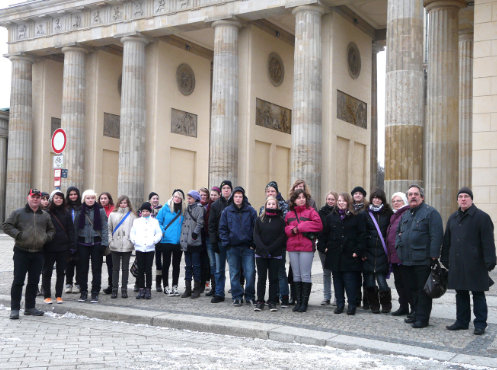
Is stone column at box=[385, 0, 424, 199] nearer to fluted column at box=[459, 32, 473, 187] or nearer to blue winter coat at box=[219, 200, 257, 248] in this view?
fluted column at box=[459, 32, 473, 187]

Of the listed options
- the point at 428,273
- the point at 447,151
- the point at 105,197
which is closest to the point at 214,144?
the point at 447,151

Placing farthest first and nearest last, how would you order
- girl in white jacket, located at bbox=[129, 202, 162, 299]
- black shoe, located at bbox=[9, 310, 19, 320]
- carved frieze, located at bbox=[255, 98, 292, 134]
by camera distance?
carved frieze, located at bbox=[255, 98, 292, 134], girl in white jacket, located at bbox=[129, 202, 162, 299], black shoe, located at bbox=[9, 310, 19, 320]

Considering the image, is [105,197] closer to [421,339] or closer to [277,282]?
[277,282]

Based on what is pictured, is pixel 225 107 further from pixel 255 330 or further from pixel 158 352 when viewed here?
pixel 158 352

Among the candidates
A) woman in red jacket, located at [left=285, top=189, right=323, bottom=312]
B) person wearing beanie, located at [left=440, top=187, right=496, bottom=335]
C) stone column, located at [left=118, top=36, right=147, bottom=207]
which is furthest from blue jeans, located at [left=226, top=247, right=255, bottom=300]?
stone column, located at [left=118, top=36, right=147, bottom=207]

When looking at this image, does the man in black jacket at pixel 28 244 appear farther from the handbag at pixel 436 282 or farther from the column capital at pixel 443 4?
the column capital at pixel 443 4

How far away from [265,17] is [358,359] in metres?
21.1

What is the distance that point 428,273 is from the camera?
8508 millimetres

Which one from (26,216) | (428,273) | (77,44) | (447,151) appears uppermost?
(77,44)

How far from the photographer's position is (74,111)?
99.8 ft

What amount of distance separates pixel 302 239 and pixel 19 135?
86.0ft

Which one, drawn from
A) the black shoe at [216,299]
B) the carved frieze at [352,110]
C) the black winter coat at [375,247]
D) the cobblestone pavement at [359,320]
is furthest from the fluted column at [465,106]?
the black shoe at [216,299]

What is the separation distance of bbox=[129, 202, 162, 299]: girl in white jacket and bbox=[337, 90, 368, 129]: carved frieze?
1596 cm

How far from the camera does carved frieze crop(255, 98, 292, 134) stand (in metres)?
27.3
